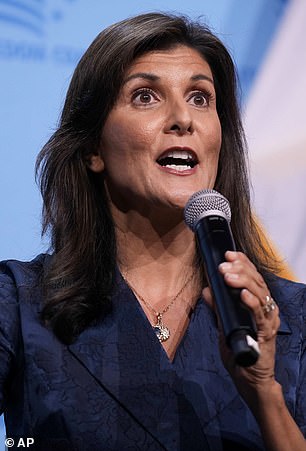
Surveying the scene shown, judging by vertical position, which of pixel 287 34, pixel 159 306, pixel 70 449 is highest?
pixel 287 34

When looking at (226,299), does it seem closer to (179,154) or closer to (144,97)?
(179,154)

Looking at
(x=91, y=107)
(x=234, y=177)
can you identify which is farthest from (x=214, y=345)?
(x=91, y=107)

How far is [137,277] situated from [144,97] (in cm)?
35

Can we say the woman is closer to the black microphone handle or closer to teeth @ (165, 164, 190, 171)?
teeth @ (165, 164, 190, 171)

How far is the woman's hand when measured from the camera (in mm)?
1128

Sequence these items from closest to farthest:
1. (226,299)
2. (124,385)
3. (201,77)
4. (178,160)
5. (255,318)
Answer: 1. (226,299)
2. (255,318)
3. (124,385)
4. (178,160)
5. (201,77)

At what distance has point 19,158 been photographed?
83.4 inches

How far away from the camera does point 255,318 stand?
3.99ft

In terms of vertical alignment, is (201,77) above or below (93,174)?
above

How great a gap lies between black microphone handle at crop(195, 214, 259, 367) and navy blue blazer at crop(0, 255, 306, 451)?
0.44 m

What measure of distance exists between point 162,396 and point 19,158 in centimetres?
78

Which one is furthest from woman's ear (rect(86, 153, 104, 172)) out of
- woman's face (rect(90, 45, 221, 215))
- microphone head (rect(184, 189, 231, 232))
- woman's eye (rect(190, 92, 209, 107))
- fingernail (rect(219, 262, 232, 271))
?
fingernail (rect(219, 262, 232, 271))

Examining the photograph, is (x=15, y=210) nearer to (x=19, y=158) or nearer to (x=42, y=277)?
(x=19, y=158)

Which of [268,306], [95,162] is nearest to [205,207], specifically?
[268,306]
